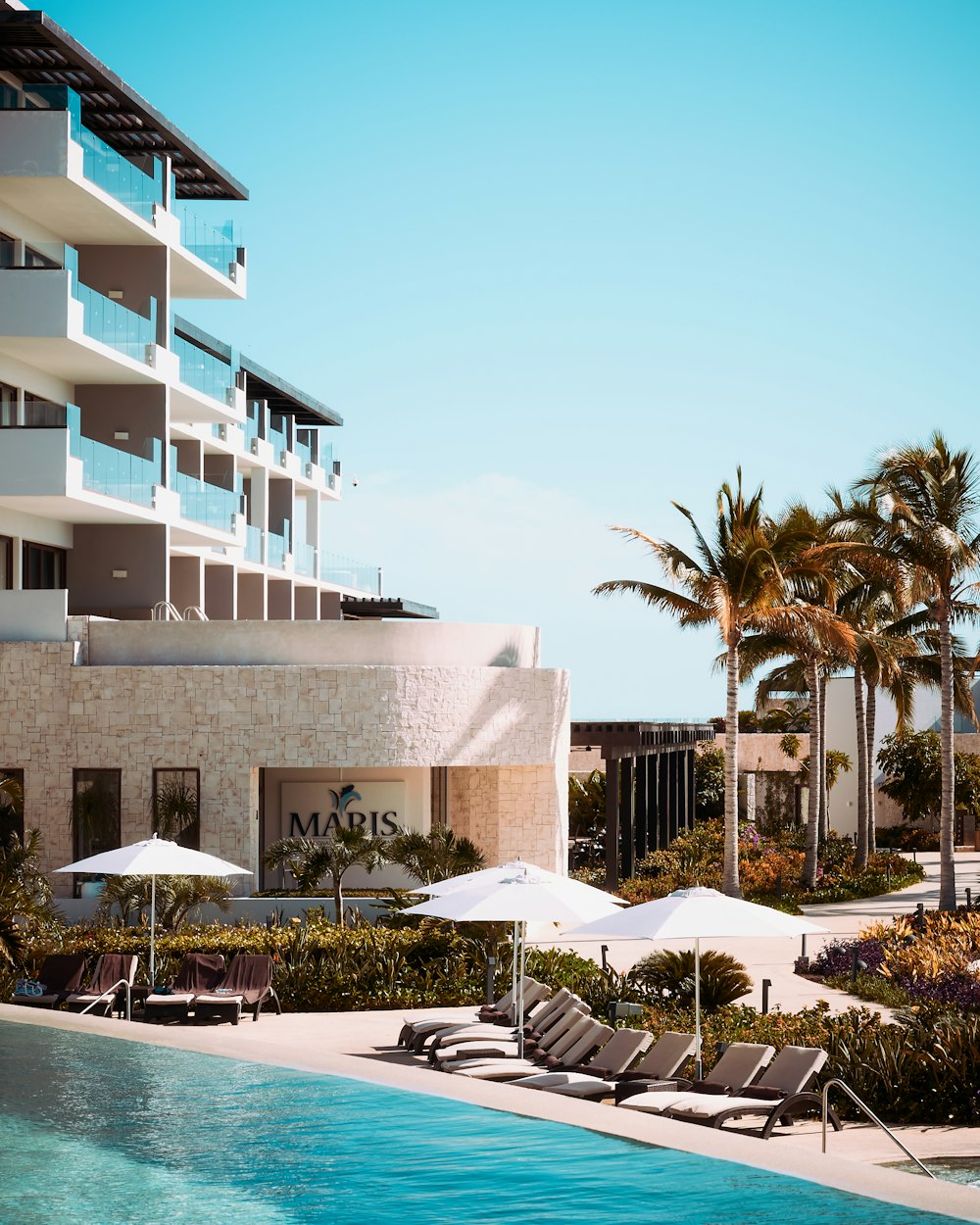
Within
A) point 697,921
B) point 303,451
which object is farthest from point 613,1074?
point 303,451

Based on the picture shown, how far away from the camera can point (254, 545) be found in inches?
1786

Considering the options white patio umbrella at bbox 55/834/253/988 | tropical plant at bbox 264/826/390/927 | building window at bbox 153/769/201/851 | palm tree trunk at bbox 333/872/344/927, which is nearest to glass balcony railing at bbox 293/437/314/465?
building window at bbox 153/769/201/851

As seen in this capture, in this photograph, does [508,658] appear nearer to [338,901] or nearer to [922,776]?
[338,901]

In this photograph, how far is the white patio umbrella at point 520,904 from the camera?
15453 millimetres

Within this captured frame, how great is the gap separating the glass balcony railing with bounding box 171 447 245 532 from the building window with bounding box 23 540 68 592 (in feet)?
9.68

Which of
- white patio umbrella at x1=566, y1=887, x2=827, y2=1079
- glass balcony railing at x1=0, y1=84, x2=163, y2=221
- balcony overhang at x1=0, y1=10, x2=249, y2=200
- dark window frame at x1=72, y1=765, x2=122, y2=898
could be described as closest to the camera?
white patio umbrella at x1=566, y1=887, x2=827, y2=1079

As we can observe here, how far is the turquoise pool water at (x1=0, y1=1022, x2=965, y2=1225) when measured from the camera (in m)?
10.9

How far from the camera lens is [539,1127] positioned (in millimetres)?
12062

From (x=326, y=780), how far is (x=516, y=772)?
3651mm

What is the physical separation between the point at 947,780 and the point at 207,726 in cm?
1607

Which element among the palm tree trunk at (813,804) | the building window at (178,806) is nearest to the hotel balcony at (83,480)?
the building window at (178,806)

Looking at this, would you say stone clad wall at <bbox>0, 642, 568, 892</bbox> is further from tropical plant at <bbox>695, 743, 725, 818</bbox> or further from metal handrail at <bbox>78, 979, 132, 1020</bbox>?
tropical plant at <bbox>695, 743, 725, 818</bbox>

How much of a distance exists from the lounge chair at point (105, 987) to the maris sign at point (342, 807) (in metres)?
9.49

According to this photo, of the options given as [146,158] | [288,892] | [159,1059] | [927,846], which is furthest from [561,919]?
[927,846]
